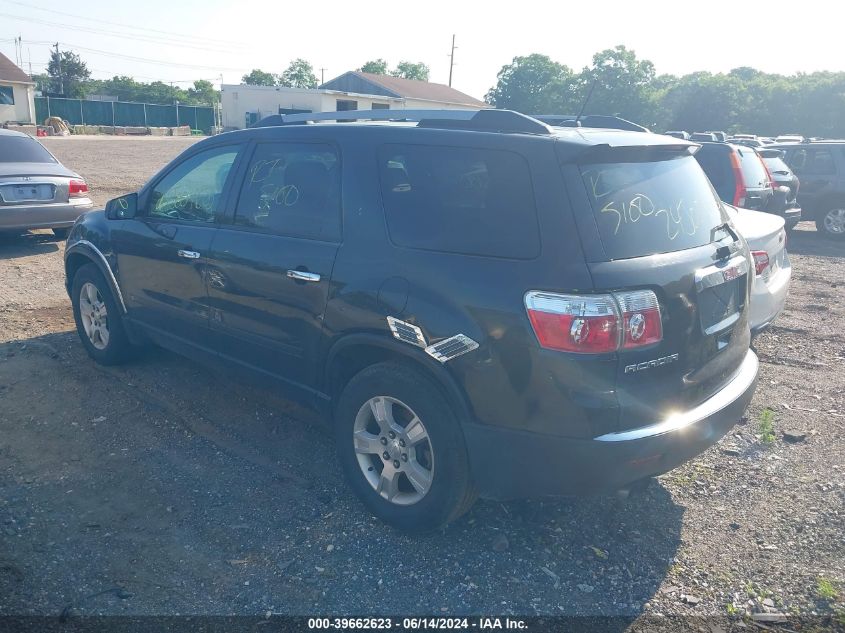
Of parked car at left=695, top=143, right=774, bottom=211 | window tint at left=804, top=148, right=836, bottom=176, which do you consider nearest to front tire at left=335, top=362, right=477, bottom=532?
parked car at left=695, top=143, right=774, bottom=211

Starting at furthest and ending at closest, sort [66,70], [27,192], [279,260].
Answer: [66,70]
[27,192]
[279,260]

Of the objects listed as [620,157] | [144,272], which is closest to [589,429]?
[620,157]

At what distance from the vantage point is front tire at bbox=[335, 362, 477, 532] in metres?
3.20

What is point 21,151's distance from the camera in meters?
9.80

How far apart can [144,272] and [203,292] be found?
0.78m

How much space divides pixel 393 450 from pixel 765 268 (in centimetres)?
345

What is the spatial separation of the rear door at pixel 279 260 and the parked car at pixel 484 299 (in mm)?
13

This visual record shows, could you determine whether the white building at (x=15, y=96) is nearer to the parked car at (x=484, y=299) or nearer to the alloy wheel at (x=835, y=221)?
the alloy wheel at (x=835, y=221)

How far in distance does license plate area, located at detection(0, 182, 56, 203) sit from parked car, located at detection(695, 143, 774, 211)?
350 inches

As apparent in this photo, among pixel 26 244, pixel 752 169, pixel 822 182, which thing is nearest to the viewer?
pixel 26 244

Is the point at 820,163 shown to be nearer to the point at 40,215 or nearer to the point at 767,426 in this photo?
the point at 767,426

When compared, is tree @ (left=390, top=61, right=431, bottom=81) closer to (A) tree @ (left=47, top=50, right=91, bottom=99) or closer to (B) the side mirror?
Result: (A) tree @ (left=47, top=50, right=91, bottom=99)

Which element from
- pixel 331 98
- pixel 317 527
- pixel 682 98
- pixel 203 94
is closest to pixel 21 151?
pixel 317 527

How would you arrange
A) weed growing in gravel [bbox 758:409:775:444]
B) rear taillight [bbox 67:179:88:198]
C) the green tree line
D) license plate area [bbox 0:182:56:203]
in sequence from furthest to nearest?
the green tree line < rear taillight [bbox 67:179:88:198] < license plate area [bbox 0:182:56:203] < weed growing in gravel [bbox 758:409:775:444]
